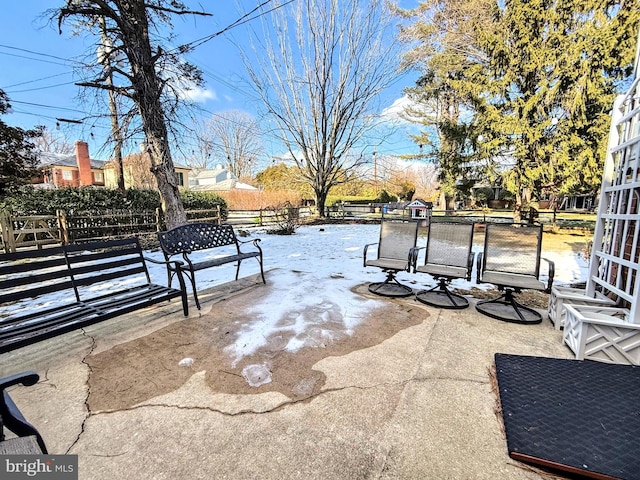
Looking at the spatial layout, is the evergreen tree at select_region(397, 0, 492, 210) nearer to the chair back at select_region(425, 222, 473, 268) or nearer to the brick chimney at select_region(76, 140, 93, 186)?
the chair back at select_region(425, 222, 473, 268)

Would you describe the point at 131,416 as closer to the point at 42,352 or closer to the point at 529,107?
the point at 42,352

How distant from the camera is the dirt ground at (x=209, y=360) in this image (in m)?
2.11

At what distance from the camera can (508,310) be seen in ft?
11.8

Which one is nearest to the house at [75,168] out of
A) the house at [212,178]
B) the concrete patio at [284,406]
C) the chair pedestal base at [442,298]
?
the house at [212,178]

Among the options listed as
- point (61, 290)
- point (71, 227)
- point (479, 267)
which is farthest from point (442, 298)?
point (71, 227)

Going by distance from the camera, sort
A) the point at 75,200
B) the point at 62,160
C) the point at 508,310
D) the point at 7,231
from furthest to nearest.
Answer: the point at 62,160 < the point at 75,200 < the point at 7,231 < the point at 508,310

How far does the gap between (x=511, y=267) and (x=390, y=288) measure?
5.31ft

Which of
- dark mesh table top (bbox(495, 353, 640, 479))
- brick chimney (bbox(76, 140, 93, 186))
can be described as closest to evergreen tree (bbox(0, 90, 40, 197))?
dark mesh table top (bbox(495, 353, 640, 479))

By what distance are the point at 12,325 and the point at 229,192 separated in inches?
973

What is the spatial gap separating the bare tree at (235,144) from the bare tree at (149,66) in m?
23.1

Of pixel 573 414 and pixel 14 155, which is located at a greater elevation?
pixel 14 155

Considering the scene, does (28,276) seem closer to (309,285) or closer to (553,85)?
(309,285)

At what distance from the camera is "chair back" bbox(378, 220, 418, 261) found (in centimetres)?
430

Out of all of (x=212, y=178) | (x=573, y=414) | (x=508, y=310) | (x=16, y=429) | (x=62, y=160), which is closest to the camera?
(x=16, y=429)
